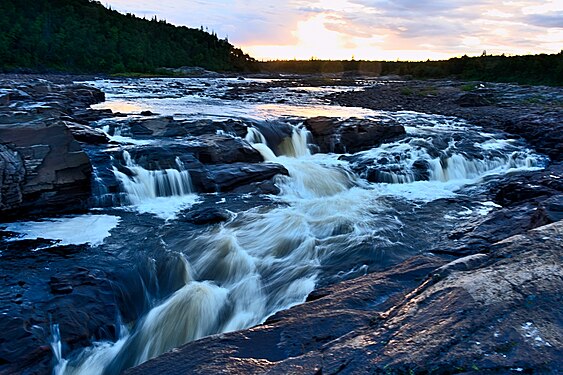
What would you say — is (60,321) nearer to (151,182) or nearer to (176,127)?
(151,182)

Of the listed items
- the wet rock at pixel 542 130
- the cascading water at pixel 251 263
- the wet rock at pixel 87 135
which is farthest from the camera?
the wet rock at pixel 542 130

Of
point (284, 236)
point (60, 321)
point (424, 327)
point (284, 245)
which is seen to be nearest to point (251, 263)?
point (284, 245)

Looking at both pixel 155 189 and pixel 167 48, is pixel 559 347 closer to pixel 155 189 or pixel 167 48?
pixel 155 189

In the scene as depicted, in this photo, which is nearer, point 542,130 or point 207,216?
point 207,216

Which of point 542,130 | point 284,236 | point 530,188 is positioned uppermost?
point 542,130

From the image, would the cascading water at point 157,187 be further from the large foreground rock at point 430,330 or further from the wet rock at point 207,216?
the large foreground rock at point 430,330

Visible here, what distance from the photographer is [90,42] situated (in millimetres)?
85562

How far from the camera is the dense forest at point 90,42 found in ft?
227

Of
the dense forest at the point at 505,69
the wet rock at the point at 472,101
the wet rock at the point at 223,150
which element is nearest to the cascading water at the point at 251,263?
the wet rock at the point at 223,150

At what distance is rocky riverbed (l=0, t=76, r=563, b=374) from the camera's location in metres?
3.89

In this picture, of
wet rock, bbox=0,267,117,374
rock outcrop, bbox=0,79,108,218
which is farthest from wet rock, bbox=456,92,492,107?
wet rock, bbox=0,267,117,374

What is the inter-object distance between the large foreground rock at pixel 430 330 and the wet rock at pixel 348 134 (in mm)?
12371

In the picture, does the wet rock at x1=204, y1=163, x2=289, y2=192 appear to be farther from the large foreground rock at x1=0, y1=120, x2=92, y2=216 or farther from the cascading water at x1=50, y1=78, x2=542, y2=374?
the large foreground rock at x1=0, y1=120, x2=92, y2=216

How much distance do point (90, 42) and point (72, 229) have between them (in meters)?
87.7
